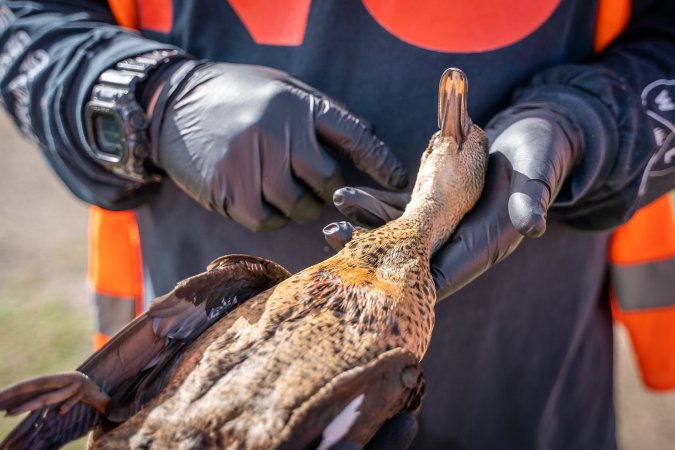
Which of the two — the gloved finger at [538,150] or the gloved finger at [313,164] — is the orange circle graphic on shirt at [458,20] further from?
the gloved finger at [313,164]

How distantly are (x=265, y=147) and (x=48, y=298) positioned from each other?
3.70 meters

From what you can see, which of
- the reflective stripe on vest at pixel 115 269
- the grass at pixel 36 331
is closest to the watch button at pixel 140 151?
the reflective stripe on vest at pixel 115 269

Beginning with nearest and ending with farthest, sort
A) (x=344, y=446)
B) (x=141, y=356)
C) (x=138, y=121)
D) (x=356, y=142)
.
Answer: (x=344, y=446), (x=141, y=356), (x=356, y=142), (x=138, y=121)

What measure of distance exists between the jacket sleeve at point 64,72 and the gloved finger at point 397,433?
43.5 inches

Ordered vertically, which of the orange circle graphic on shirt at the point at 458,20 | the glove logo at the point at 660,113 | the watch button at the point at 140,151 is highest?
the orange circle graphic on shirt at the point at 458,20

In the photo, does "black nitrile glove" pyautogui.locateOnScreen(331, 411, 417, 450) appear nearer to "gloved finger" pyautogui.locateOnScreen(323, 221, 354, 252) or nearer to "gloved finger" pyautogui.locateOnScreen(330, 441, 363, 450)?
"gloved finger" pyautogui.locateOnScreen(330, 441, 363, 450)

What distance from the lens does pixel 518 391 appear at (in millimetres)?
2160

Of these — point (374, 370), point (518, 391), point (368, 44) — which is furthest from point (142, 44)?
point (518, 391)

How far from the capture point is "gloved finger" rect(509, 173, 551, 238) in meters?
1.49

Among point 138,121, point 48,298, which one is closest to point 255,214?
point 138,121

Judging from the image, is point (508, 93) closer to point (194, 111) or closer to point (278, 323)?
point (194, 111)

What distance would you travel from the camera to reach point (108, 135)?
1966 millimetres

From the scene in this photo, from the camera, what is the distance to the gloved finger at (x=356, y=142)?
181 cm

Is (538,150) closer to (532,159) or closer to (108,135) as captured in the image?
(532,159)
